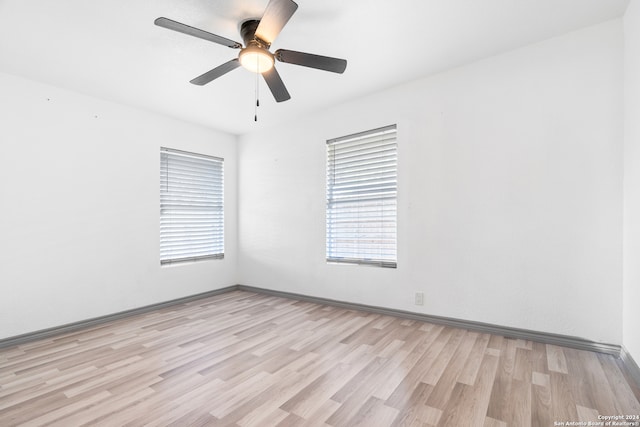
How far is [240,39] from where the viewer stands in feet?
8.32

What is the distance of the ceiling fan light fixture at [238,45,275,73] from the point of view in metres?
2.16

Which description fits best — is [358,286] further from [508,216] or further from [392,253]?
[508,216]

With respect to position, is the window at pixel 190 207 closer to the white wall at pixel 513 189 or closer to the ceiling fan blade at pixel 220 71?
the ceiling fan blade at pixel 220 71

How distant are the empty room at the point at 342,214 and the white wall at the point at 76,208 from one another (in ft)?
0.06

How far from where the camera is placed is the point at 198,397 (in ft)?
6.41

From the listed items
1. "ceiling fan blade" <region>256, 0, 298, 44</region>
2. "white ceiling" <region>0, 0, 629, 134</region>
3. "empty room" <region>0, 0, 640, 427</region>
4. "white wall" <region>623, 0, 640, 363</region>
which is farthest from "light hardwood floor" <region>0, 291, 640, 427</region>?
"white ceiling" <region>0, 0, 629, 134</region>

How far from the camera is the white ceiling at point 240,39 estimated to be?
7.11ft

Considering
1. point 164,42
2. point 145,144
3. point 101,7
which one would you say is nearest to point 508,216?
point 164,42

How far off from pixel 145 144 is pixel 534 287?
4.76 metres

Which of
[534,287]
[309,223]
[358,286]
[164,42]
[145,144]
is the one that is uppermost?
[164,42]

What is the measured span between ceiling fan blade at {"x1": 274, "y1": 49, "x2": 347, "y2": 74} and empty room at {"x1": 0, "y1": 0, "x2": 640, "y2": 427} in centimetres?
2

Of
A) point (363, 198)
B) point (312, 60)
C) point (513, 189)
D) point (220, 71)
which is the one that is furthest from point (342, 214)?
point (220, 71)

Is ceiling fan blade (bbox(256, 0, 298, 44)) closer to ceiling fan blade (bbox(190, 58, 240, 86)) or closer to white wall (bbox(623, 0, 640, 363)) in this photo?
ceiling fan blade (bbox(190, 58, 240, 86))

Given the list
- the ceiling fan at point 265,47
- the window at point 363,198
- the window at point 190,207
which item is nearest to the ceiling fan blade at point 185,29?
the ceiling fan at point 265,47
